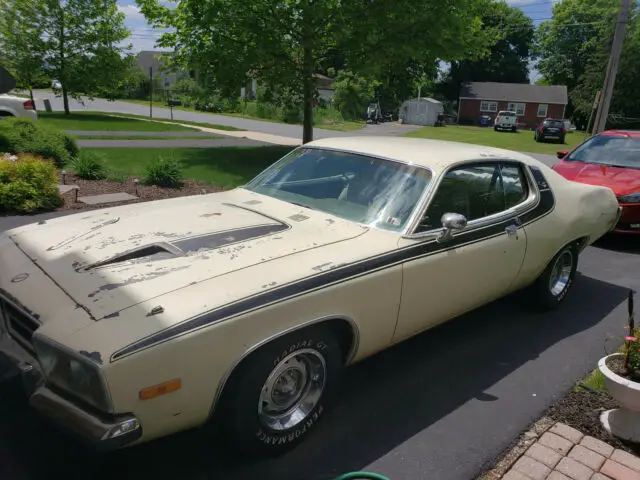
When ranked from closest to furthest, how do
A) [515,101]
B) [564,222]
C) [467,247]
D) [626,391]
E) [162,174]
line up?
[626,391] < [467,247] < [564,222] < [162,174] < [515,101]

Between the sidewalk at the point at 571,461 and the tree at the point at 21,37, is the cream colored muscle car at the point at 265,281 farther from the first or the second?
the tree at the point at 21,37

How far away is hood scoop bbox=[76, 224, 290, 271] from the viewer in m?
2.79

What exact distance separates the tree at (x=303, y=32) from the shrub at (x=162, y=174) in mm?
3689

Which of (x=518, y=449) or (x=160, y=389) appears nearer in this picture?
(x=160, y=389)

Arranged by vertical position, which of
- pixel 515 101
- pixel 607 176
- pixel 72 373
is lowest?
pixel 72 373

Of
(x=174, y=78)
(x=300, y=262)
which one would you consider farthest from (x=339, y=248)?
(x=174, y=78)

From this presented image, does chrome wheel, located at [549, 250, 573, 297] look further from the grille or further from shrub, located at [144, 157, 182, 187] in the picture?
shrub, located at [144, 157, 182, 187]

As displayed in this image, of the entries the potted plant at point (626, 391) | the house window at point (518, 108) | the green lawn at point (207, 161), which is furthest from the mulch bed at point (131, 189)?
the house window at point (518, 108)

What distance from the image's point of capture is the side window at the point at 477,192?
3516 mm

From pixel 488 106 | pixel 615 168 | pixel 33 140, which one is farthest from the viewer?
pixel 488 106

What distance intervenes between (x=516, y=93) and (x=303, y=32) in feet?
168

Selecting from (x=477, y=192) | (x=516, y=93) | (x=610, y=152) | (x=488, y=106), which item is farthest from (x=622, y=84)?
(x=477, y=192)

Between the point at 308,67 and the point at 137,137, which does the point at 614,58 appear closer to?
the point at 308,67

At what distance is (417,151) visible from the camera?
153 inches
